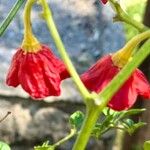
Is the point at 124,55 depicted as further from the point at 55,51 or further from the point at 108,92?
the point at 55,51

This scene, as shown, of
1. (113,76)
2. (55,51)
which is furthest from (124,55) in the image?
(55,51)

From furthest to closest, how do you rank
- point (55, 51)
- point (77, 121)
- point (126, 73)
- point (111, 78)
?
point (55, 51), point (77, 121), point (111, 78), point (126, 73)

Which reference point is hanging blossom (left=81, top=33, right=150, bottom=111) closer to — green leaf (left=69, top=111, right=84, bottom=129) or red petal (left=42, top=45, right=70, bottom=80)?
red petal (left=42, top=45, right=70, bottom=80)

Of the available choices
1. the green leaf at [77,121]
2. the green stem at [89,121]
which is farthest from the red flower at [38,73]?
the green leaf at [77,121]

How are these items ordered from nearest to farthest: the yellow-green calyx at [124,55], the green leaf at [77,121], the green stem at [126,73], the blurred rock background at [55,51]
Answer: the green stem at [126,73]
the yellow-green calyx at [124,55]
the green leaf at [77,121]
the blurred rock background at [55,51]

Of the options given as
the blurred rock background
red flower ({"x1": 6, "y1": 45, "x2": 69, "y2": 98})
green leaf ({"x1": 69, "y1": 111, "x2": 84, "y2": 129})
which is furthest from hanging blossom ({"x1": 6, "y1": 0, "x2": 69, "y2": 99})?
the blurred rock background

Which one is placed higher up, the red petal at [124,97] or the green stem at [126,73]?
the green stem at [126,73]

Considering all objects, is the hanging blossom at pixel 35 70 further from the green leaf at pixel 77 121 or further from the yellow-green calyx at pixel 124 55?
the green leaf at pixel 77 121
